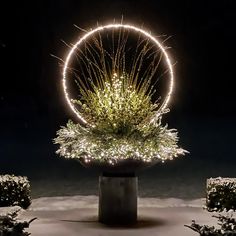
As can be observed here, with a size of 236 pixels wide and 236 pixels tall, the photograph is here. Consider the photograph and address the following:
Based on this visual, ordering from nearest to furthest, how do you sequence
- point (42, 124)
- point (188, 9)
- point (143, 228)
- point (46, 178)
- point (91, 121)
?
point (143, 228), point (91, 121), point (46, 178), point (42, 124), point (188, 9)

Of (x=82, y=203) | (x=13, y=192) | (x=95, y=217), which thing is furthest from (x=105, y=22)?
(x=95, y=217)

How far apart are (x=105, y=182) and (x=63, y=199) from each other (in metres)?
2.90

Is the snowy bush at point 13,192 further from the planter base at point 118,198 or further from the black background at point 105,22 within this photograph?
the black background at point 105,22

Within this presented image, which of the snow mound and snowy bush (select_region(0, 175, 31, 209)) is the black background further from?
snowy bush (select_region(0, 175, 31, 209))

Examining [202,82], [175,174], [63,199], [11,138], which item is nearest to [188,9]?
[202,82]

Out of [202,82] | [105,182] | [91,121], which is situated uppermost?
[202,82]

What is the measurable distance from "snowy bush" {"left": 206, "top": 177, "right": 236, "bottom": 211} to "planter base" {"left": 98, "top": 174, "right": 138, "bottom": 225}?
196cm

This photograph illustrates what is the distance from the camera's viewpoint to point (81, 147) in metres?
9.53

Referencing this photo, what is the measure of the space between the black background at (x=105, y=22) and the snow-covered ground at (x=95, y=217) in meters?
16.2

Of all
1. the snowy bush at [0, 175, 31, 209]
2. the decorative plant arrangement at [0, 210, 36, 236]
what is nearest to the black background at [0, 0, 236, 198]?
the snowy bush at [0, 175, 31, 209]

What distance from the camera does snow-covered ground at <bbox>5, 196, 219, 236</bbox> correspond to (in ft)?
29.5

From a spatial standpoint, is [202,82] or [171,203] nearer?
[171,203]

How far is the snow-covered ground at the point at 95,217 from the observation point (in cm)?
899

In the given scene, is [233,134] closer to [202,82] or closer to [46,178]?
[202,82]
